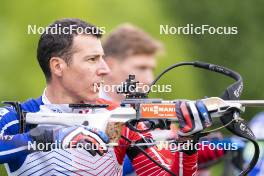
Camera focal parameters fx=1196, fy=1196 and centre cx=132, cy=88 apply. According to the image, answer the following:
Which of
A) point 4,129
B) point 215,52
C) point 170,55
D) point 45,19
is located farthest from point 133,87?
point 215,52

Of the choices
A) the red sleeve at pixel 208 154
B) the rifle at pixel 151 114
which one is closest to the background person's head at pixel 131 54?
the red sleeve at pixel 208 154

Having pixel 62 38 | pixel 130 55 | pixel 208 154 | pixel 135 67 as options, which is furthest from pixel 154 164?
pixel 130 55

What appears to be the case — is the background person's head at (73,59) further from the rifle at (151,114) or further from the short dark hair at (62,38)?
the rifle at (151,114)

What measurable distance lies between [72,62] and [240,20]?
38.3 ft

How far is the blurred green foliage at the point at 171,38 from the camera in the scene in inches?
611

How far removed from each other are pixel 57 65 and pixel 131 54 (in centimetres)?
→ 281

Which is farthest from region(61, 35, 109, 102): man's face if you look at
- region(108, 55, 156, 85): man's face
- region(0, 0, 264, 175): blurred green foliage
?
region(0, 0, 264, 175): blurred green foliage

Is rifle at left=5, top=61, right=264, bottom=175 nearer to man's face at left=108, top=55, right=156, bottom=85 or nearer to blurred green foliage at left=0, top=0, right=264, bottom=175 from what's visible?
man's face at left=108, top=55, right=156, bottom=85

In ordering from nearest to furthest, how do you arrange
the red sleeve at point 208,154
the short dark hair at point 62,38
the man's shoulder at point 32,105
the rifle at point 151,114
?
1. the rifle at point 151,114
2. the man's shoulder at point 32,105
3. the short dark hair at point 62,38
4. the red sleeve at point 208,154

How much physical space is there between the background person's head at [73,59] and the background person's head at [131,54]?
251 centimetres

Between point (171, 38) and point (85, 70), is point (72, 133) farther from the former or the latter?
point (171, 38)

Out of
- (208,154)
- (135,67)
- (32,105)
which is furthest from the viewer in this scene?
(135,67)

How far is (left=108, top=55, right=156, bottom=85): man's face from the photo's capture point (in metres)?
→ 10.2

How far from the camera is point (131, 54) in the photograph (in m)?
10.4
